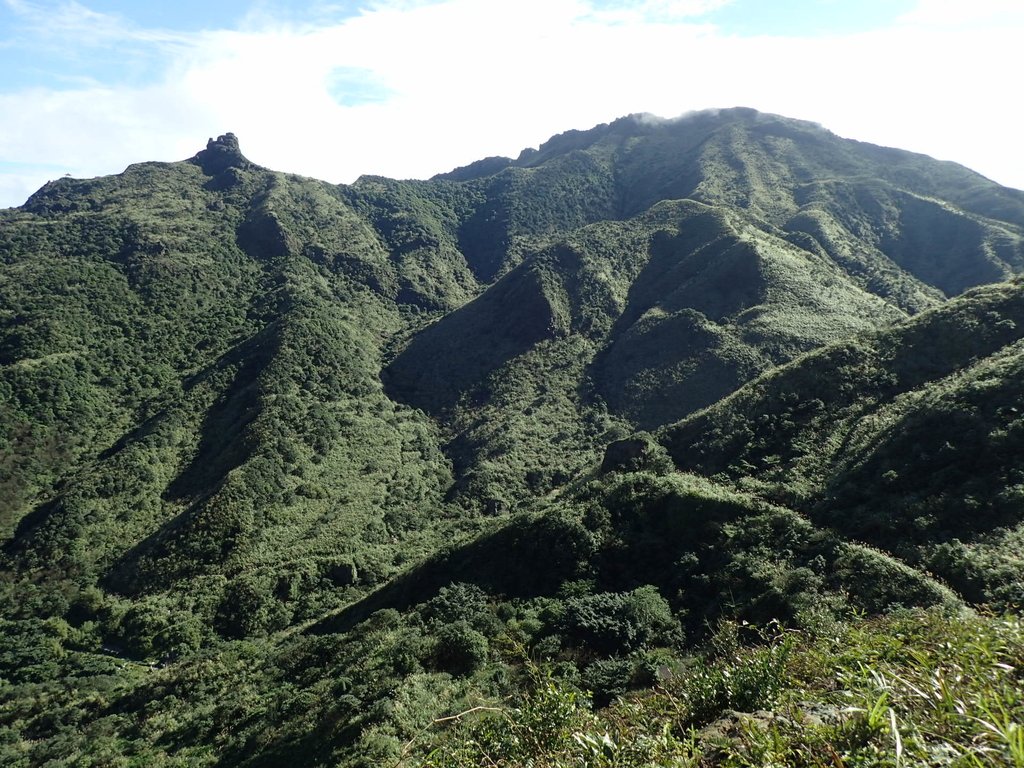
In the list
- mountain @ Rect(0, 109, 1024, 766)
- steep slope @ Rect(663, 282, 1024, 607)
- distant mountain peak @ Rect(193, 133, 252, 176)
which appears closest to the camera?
steep slope @ Rect(663, 282, 1024, 607)

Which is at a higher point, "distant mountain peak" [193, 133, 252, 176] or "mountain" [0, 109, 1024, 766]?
"distant mountain peak" [193, 133, 252, 176]

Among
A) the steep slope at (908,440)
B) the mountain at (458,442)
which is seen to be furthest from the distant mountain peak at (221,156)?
the steep slope at (908,440)

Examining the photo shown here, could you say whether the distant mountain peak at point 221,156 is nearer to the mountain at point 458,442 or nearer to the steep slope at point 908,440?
the mountain at point 458,442

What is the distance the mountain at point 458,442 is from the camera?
57.0 feet

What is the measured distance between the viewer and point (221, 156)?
393 ft

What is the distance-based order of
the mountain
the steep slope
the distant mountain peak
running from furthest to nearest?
the distant mountain peak → the mountain → the steep slope

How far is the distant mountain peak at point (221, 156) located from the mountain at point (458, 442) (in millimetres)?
1320

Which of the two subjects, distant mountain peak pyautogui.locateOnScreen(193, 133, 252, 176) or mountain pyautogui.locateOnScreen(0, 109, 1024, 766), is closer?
mountain pyautogui.locateOnScreen(0, 109, 1024, 766)

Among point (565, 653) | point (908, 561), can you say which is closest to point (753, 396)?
point (908, 561)

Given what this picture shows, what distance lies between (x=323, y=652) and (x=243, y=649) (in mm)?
10070

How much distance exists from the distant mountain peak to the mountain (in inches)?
52.0

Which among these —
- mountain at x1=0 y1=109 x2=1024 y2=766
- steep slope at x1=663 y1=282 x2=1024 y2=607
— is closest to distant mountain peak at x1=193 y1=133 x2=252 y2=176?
mountain at x1=0 y1=109 x2=1024 y2=766

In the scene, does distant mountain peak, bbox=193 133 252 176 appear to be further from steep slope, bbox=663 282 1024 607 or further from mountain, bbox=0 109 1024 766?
steep slope, bbox=663 282 1024 607

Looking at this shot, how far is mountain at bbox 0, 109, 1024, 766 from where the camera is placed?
57.0 feet
